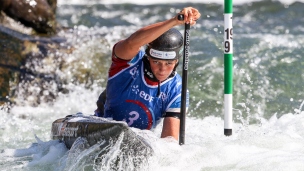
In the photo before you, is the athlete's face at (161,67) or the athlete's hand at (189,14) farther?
the athlete's face at (161,67)

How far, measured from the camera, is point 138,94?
580 centimetres

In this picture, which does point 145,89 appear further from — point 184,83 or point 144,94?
point 184,83

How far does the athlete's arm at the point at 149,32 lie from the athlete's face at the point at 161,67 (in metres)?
0.19

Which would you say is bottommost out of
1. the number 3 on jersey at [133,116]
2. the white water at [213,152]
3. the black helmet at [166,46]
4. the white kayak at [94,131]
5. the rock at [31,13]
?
the white water at [213,152]

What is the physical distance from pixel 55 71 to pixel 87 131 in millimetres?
4664

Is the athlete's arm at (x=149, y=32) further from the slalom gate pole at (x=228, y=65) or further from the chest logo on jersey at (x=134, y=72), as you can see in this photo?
the slalom gate pole at (x=228, y=65)

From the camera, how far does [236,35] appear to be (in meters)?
13.1

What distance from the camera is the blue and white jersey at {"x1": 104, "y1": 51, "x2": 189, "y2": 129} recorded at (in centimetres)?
580

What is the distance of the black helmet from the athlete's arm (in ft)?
0.46

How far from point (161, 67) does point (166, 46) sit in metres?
0.21

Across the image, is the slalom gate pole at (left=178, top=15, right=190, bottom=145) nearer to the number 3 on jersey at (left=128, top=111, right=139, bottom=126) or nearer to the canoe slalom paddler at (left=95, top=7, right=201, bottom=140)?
the canoe slalom paddler at (left=95, top=7, right=201, bottom=140)

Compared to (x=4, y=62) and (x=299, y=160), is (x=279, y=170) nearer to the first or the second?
(x=299, y=160)

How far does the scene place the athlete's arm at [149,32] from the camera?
16.9ft

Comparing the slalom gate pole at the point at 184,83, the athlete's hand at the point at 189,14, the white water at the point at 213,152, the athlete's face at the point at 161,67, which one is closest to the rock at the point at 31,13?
the white water at the point at 213,152
